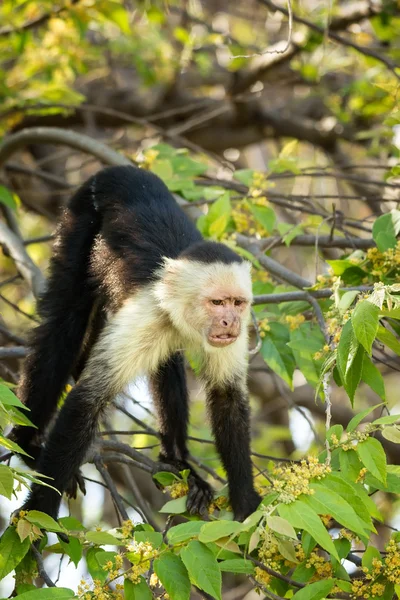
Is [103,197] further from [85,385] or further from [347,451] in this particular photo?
[347,451]

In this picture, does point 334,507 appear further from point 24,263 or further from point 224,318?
point 24,263

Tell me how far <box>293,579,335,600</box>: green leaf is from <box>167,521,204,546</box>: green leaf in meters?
0.32

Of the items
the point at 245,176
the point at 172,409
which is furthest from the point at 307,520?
the point at 245,176

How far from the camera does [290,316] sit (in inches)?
130

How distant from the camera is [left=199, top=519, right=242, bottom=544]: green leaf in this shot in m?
2.06

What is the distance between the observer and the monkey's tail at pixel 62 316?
3.49 metres

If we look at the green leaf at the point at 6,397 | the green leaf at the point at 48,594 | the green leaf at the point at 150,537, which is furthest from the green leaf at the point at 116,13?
the green leaf at the point at 48,594

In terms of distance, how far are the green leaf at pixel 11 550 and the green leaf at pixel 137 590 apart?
1.20ft

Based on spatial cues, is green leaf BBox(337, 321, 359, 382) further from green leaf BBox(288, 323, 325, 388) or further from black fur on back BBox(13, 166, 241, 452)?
black fur on back BBox(13, 166, 241, 452)

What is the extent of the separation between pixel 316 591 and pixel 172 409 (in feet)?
5.51

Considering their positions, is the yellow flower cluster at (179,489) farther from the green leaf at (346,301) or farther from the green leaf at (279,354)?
the green leaf at (346,301)

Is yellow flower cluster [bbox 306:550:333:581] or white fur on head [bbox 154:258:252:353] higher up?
white fur on head [bbox 154:258:252:353]

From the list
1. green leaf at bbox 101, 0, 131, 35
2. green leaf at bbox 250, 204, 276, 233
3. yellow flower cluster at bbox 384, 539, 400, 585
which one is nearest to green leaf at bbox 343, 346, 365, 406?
yellow flower cluster at bbox 384, 539, 400, 585

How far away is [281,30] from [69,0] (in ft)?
12.2
